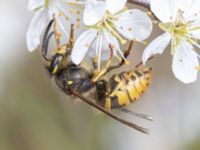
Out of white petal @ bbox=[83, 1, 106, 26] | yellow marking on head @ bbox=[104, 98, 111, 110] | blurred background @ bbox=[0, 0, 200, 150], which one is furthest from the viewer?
blurred background @ bbox=[0, 0, 200, 150]

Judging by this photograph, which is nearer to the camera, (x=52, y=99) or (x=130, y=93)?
(x=130, y=93)

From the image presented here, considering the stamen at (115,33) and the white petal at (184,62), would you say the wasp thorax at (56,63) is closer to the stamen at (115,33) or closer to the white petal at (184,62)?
the stamen at (115,33)

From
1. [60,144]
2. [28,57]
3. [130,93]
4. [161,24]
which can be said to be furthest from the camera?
[28,57]

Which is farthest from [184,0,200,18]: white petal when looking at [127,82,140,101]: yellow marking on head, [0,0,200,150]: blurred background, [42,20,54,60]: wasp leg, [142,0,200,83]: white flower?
[0,0,200,150]: blurred background

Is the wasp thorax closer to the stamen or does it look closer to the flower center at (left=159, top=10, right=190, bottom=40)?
the stamen

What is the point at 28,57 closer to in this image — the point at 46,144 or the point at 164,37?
the point at 46,144

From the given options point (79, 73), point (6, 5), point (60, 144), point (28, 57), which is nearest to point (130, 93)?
point (79, 73)

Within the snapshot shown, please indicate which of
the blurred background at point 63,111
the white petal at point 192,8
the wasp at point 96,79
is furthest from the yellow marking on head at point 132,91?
the blurred background at point 63,111
